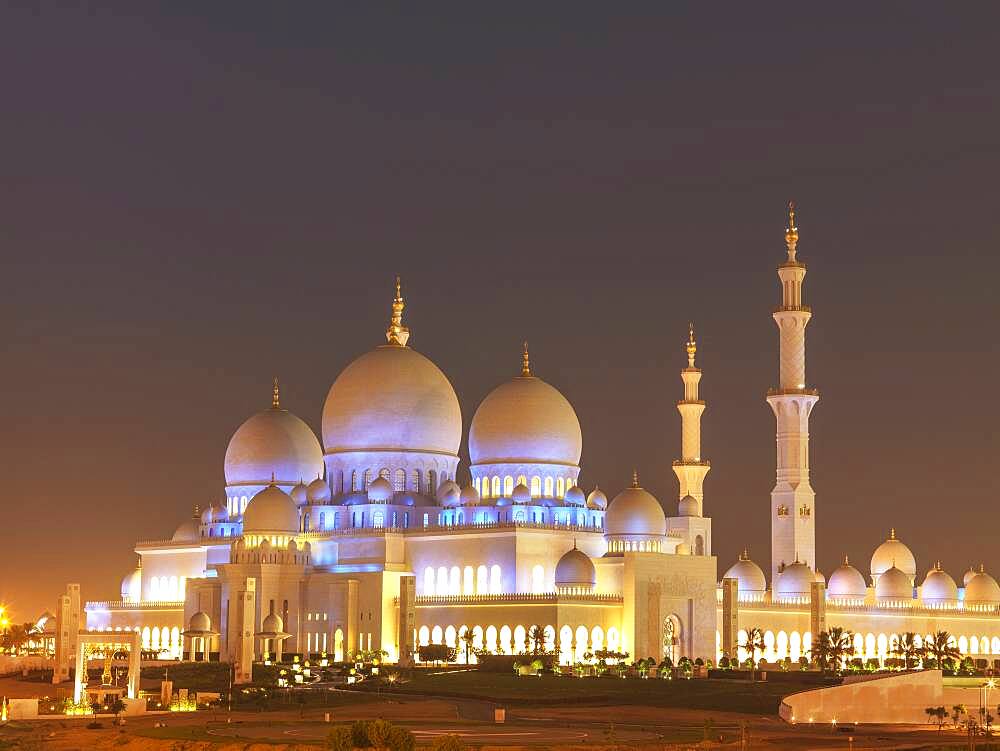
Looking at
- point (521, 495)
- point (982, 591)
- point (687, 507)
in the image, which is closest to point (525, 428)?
point (521, 495)

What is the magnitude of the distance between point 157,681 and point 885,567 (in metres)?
42.0

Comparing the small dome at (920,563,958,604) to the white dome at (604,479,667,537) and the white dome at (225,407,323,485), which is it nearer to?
the white dome at (604,479,667,537)

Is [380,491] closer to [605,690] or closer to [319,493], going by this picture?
[319,493]

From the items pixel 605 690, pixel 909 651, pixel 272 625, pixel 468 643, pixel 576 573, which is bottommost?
pixel 605 690

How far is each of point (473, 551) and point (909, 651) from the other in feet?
62.4

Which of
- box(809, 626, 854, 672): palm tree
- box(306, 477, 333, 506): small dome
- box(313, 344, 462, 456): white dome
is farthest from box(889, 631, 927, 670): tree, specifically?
box(306, 477, 333, 506): small dome

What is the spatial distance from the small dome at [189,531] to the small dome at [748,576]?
2540cm

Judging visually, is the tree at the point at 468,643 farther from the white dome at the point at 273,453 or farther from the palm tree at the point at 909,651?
the palm tree at the point at 909,651

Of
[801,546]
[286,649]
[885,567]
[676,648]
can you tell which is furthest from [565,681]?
[885,567]

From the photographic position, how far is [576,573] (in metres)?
72.9

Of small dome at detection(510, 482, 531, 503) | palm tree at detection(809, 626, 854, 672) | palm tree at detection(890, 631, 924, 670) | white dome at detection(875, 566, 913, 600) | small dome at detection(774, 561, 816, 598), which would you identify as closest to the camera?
palm tree at detection(809, 626, 854, 672)

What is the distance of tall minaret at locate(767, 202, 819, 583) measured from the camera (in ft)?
277

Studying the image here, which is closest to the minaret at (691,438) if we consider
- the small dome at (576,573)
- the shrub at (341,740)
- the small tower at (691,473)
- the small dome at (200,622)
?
the small tower at (691,473)

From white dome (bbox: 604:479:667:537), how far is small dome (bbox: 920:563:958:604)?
20706mm
